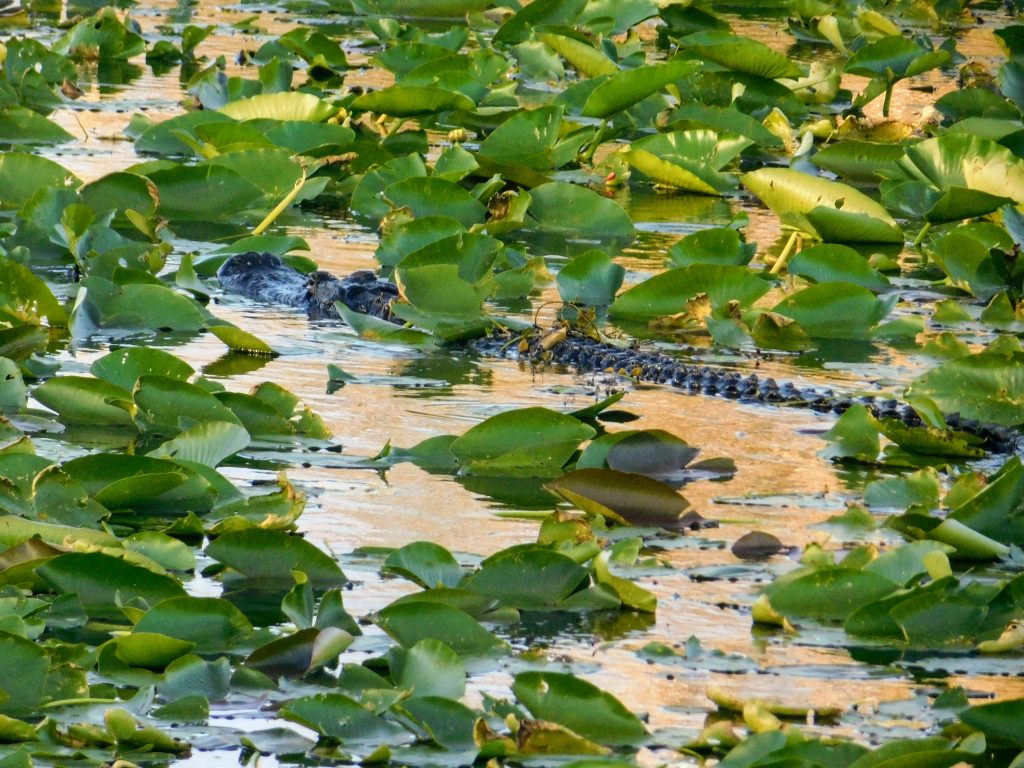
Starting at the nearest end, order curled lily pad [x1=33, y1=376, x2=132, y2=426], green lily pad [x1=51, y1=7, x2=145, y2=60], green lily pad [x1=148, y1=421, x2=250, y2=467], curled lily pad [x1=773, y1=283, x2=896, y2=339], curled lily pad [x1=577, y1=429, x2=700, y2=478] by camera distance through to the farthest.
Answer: green lily pad [x1=148, y1=421, x2=250, y2=467] → curled lily pad [x1=577, y1=429, x2=700, y2=478] → curled lily pad [x1=33, y1=376, x2=132, y2=426] → curled lily pad [x1=773, y1=283, x2=896, y2=339] → green lily pad [x1=51, y1=7, x2=145, y2=60]

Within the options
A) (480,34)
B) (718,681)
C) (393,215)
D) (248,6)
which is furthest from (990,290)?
(248,6)

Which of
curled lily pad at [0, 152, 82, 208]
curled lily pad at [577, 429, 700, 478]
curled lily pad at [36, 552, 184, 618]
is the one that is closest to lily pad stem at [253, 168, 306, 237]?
curled lily pad at [0, 152, 82, 208]

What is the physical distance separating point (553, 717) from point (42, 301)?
2.77 m

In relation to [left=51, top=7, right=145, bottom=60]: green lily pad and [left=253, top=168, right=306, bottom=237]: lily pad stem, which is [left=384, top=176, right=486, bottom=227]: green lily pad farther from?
[left=51, top=7, right=145, bottom=60]: green lily pad

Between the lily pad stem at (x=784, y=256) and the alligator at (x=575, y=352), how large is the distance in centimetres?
94

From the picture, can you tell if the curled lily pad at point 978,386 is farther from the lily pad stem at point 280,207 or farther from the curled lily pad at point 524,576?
the lily pad stem at point 280,207

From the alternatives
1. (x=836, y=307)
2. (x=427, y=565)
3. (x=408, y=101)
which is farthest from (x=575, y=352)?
(x=408, y=101)

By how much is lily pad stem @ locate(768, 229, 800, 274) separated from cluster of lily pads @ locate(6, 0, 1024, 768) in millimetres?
24

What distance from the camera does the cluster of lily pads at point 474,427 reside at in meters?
2.93

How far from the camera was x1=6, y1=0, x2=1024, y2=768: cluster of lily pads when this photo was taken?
293 cm

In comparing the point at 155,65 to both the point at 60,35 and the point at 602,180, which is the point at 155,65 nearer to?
the point at 60,35

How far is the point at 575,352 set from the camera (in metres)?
5.41

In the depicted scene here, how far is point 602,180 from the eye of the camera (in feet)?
26.1

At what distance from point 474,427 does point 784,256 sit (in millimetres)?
2352
